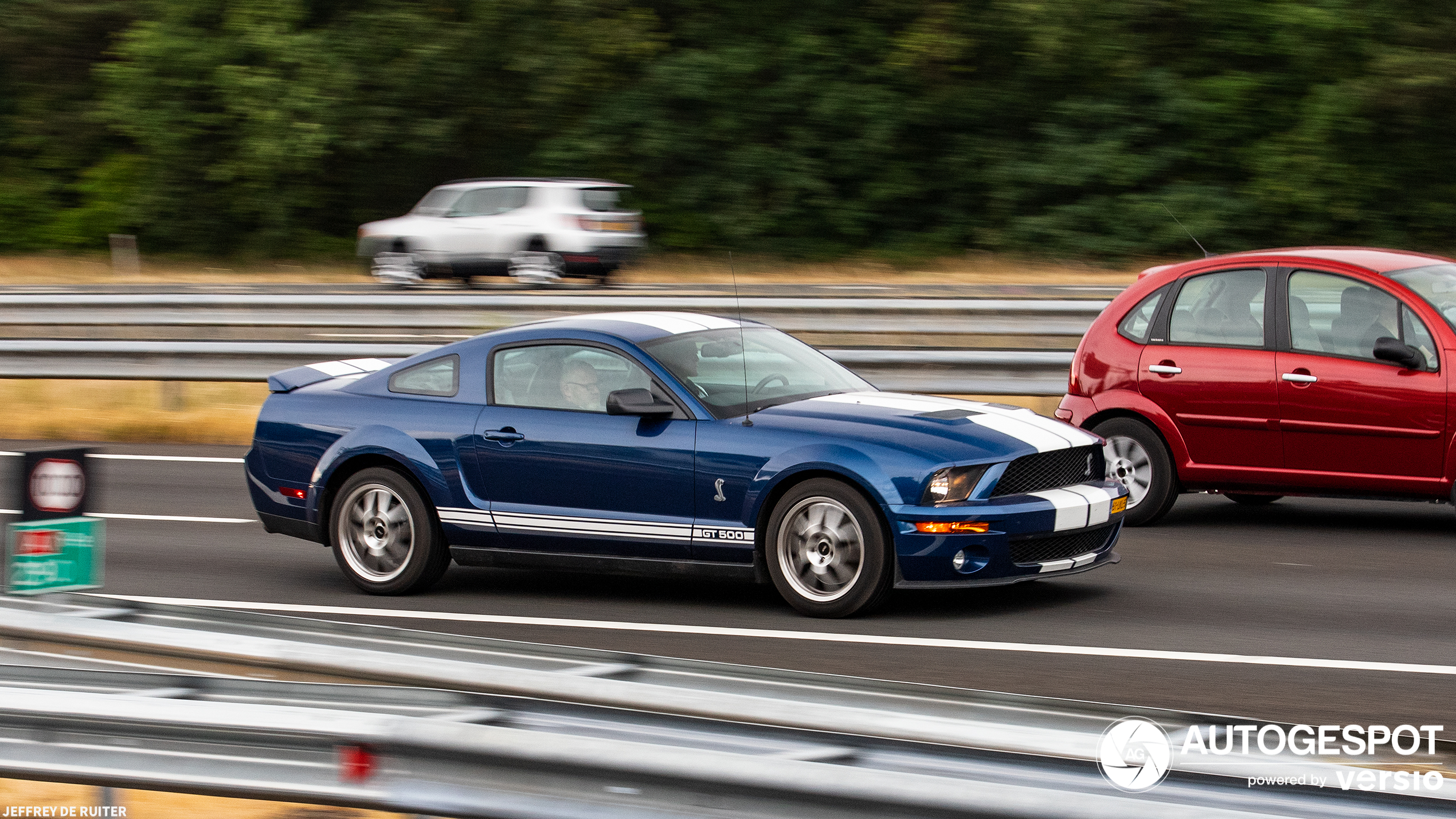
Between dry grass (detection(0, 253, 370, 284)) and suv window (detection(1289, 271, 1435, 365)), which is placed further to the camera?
dry grass (detection(0, 253, 370, 284))

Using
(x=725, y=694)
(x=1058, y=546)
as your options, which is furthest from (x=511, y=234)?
(x=725, y=694)

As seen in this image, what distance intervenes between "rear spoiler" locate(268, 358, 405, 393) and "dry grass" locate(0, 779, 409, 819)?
416cm

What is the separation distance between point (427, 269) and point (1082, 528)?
21.1 meters

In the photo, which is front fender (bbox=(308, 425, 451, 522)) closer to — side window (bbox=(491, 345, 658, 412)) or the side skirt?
the side skirt

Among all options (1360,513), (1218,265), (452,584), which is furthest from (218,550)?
(1360,513)

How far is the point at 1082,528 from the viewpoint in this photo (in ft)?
26.7

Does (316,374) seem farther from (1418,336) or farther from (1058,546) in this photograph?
(1418,336)

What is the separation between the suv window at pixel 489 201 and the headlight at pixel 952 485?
65.5 feet

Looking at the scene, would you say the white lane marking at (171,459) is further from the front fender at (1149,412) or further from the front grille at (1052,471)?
the front grille at (1052,471)

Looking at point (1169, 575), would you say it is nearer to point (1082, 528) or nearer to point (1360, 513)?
point (1082, 528)

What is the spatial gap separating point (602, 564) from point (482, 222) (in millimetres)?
19753

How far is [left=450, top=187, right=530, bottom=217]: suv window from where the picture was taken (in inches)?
1072

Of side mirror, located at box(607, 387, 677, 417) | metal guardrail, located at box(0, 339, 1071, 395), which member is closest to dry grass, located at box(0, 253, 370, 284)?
metal guardrail, located at box(0, 339, 1071, 395)

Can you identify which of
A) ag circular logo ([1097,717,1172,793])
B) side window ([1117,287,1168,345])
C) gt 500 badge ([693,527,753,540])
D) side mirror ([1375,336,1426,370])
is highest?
side window ([1117,287,1168,345])
